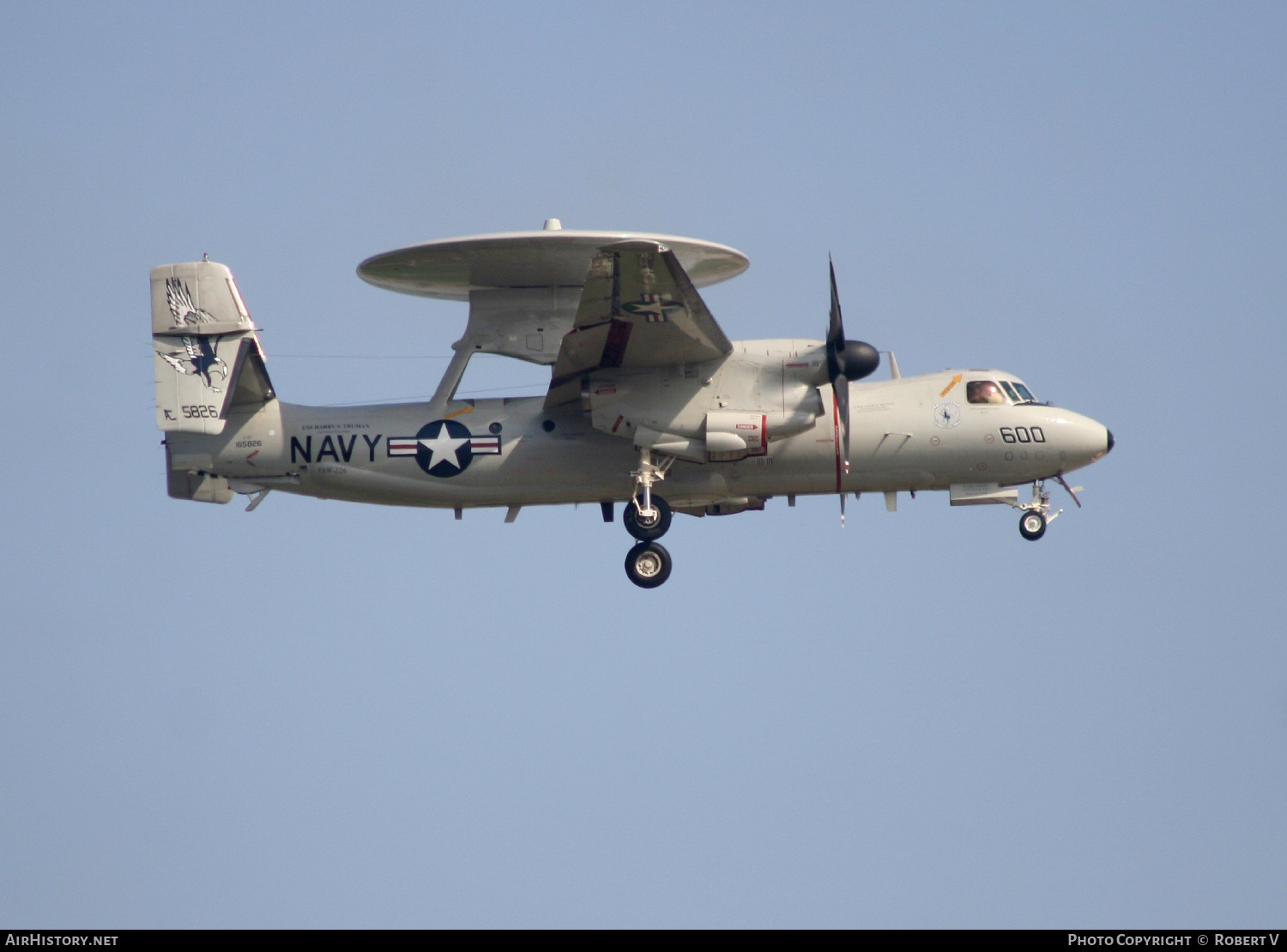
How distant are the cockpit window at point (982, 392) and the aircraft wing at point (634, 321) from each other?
12.4 ft

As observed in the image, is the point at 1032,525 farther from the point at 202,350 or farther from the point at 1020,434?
the point at 202,350

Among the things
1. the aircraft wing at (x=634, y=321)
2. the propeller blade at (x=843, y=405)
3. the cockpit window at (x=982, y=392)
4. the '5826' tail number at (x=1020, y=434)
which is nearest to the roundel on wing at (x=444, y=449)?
the aircraft wing at (x=634, y=321)


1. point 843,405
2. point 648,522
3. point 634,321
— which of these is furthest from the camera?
point 648,522

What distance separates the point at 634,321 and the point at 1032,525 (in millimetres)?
7030

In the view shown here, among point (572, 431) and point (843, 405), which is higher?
point (843, 405)

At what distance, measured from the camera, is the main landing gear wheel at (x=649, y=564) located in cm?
2534

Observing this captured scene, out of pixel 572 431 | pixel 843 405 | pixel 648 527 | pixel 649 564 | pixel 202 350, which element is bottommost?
pixel 649 564

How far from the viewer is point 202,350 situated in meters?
25.3

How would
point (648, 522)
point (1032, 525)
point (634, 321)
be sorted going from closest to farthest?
1. point (634, 321)
2. point (648, 522)
3. point (1032, 525)

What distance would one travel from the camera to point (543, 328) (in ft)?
85.3

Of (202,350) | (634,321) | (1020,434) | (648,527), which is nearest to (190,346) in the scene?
(202,350)

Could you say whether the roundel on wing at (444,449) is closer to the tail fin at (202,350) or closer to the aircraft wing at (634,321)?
the aircraft wing at (634,321)
